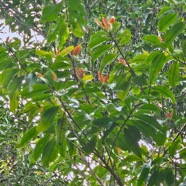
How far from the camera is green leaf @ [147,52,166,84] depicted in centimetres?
118

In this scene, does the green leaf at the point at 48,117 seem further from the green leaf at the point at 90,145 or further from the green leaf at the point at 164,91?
the green leaf at the point at 164,91

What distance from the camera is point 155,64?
1.19 meters

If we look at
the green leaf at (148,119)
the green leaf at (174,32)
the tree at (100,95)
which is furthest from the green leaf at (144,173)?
the green leaf at (174,32)

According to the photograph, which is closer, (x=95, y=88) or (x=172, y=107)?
(x=95, y=88)

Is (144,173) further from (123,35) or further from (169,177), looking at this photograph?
(123,35)

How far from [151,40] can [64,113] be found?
1.27 ft

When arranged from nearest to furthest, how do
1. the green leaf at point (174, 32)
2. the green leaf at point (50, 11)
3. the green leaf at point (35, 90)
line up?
the green leaf at point (35, 90) < the green leaf at point (174, 32) < the green leaf at point (50, 11)

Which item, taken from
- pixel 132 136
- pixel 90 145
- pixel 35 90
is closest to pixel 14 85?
pixel 35 90

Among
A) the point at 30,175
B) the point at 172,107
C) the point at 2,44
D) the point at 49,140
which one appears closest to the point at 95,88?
the point at 49,140

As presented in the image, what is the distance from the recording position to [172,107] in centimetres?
218

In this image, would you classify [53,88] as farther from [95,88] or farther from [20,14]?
[20,14]

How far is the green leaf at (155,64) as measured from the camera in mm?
1184

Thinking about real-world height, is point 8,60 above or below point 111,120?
above

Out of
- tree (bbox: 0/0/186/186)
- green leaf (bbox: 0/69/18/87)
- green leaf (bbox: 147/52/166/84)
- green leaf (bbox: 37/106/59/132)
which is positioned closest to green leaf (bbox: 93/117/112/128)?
tree (bbox: 0/0/186/186)
